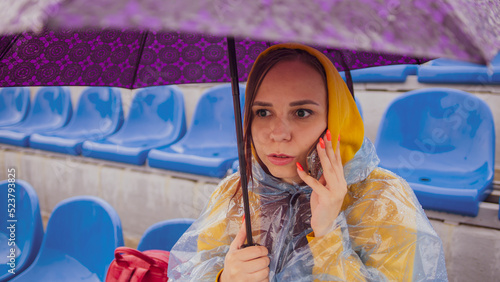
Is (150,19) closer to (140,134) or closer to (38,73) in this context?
(38,73)

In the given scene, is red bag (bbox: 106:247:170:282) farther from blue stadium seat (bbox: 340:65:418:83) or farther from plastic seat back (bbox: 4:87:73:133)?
plastic seat back (bbox: 4:87:73:133)

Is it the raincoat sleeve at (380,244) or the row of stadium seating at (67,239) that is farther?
the row of stadium seating at (67,239)

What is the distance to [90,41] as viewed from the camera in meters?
0.92

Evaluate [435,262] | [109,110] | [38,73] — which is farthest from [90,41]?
[109,110]

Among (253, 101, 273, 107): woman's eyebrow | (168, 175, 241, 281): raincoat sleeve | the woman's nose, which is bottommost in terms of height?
(168, 175, 241, 281): raincoat sleeve

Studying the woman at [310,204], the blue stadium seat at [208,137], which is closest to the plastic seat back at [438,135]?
the blue stadium seat at [208,137]

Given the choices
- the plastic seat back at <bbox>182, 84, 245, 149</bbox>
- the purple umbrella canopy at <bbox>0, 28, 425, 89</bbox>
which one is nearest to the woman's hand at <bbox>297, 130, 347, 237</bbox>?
the purple umbrella canopy at <bbox>0, 28, 425, 89</bbox>

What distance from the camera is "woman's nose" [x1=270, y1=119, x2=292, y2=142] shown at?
0.79 m

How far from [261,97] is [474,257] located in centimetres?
115

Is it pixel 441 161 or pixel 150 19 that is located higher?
pixel 150 19

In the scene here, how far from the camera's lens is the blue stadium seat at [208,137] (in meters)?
2.22

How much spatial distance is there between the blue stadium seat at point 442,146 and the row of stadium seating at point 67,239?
1.03 m

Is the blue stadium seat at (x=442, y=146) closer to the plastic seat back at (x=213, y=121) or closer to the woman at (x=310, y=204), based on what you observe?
the woman at (x=310, y=204)

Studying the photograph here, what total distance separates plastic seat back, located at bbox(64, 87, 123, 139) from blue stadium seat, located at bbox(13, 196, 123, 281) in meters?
1.54
